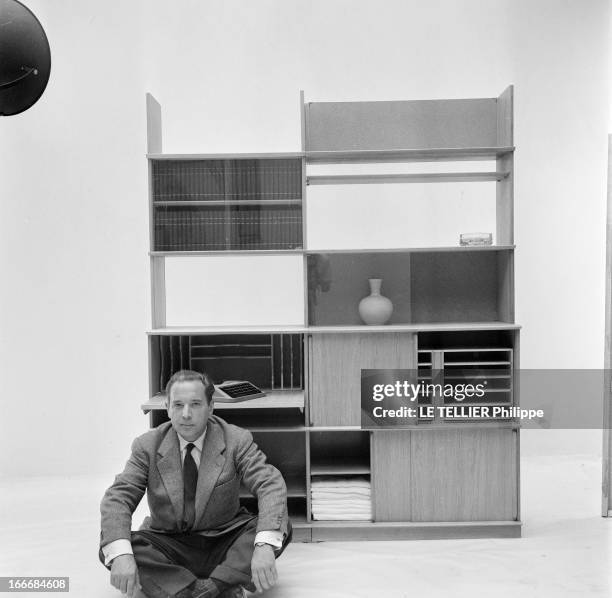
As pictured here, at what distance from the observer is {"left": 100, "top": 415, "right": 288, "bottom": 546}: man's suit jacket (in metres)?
2.79

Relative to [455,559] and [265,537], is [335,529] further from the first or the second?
[265,537]

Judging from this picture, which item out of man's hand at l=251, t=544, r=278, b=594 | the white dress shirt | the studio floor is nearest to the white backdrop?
the studio floor

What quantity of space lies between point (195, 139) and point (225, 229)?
4.21 feet

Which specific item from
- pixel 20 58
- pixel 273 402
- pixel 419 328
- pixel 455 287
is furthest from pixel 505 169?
pixel 20 58

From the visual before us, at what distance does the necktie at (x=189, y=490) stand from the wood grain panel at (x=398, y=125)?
1785 mm

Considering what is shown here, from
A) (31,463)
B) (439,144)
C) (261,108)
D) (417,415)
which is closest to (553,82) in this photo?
(439,144)

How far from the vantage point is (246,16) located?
4500 millimetres

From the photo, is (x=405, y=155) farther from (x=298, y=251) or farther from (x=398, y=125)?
(x=298, y=251)

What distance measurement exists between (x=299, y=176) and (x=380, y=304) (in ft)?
2.49

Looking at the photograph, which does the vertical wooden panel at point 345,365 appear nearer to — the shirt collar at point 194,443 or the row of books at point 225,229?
the row of books at point 225,229

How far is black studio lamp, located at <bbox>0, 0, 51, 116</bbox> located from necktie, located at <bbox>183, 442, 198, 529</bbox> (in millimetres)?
1478

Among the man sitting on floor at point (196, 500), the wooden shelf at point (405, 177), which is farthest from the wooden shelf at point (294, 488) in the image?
the wooden shelf at point (405, 177)

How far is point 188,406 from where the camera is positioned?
2.78 m

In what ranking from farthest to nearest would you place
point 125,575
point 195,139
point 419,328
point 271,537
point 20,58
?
point 195,139 < point 419,328 < point 271,537 < point 125,575 < point 20,58
